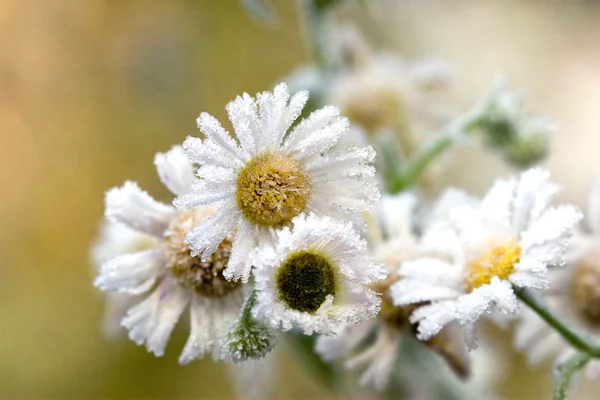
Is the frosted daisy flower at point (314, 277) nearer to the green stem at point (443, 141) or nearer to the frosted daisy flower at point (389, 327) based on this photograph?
the frosted daisy flower at point (389, 327)

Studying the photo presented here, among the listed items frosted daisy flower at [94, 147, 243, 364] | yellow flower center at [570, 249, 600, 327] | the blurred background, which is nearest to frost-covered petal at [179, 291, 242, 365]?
frosted daisy flower at [94, 147, 243, 364]

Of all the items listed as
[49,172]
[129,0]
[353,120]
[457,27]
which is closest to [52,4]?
[129,0]

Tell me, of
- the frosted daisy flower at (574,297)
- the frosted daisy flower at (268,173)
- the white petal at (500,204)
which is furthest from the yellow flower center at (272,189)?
the frosted daisy flower at (574,297)

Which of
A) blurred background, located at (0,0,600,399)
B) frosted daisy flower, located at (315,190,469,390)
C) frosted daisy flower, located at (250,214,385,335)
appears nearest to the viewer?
frosted daisy flower, located at (250,214,385,335)

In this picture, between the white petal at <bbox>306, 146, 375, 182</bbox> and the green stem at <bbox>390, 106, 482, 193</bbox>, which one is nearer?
the white petal at <bbox>306, 146, 375, 182</bbox>

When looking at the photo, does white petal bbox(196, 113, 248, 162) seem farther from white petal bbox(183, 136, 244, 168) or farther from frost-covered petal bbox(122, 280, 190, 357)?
frost-covered petal bbox(122, 280, 190, 357)

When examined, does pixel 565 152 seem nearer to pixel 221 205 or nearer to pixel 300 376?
pixel 300 376
